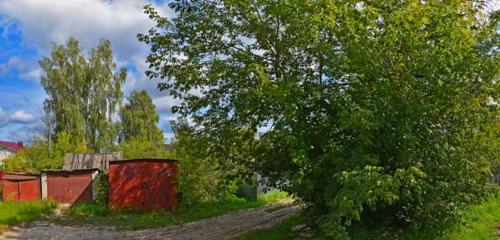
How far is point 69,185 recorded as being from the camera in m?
Answer: 23.9

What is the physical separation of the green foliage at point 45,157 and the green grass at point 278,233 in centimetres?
2540

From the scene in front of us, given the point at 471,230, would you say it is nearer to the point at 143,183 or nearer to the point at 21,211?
Result: the point at 143,183

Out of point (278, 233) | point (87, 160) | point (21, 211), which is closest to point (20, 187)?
point (21, 211)

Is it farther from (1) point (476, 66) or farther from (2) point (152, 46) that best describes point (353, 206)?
(2) point (152, 46)

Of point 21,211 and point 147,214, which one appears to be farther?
point 147,214

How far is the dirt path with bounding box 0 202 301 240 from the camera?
44.9 ft

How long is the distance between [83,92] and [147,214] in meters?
19.9

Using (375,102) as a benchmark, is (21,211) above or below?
below

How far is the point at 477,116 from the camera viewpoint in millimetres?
7457

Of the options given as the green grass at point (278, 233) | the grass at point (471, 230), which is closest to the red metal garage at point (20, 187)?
the green grass at point (278, 233)

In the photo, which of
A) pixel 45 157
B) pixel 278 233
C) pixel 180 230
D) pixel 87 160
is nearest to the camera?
pixel 278 233

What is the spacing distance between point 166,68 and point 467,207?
20.1 feet

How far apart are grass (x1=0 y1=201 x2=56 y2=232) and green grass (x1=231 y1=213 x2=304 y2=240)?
804 centimetres

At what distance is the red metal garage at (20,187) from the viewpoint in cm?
2339
